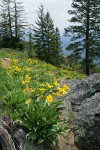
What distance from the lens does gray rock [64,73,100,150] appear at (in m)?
8.12

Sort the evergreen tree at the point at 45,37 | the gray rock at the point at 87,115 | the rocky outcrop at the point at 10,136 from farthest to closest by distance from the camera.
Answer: the evergreen tree at the point at 45,37 → the gray rock at the point at 87,115 → the rocky outcrop at the point at 10,136

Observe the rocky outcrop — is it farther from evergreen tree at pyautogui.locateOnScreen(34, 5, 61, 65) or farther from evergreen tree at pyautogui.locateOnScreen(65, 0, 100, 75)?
evergreen tree at pyautogui.locateOnScreen(34, 5, 61, 65)

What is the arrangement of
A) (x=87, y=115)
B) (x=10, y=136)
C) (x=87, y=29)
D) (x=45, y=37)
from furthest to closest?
(x=45, y=37) → (x=87, y=29) → (x=87, y=115) → (x=10, y=136)

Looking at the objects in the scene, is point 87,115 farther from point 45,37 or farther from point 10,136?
point 45,37

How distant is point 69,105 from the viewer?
9.52m

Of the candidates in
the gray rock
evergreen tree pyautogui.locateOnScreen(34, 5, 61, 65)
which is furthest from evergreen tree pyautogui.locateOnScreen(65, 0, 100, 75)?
the gray rock

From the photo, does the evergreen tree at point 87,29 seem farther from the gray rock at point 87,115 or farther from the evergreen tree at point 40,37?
the gray rock at point 87,115

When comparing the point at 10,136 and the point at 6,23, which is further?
the point at 6,23

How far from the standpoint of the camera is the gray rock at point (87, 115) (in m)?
8.12

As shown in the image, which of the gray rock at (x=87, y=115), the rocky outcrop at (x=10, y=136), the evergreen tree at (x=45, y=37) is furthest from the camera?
the evergreen tree at (x=45, y=37)

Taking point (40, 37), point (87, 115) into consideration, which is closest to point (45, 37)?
point (40, 37)

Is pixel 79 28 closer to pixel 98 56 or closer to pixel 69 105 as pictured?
pixel 98 56

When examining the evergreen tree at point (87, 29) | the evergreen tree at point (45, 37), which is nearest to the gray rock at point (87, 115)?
the evergreen tree at point (87, 29)

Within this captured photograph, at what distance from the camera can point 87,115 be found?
8.45 metres
